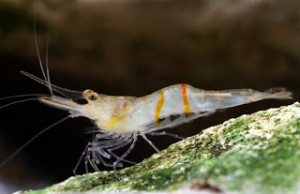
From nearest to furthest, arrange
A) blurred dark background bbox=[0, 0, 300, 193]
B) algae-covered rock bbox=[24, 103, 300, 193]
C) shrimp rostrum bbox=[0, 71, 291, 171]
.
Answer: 1. algae-covered rock bbox=[24, 103, 300, 193]
2. shrimp rostrum bbox=[0, 71, 291, 171]
3. blurred dark background bbox=[0, 0, 300, 193]

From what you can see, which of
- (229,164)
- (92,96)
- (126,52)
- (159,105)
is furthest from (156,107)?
(126,52)

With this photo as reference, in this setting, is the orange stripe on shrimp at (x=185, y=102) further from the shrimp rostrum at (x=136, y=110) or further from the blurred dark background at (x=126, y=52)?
the blurred dark background at (x=126, y=52)

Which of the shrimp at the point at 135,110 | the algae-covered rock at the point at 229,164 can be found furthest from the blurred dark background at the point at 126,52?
the algae-covered rock at the point at 229,164

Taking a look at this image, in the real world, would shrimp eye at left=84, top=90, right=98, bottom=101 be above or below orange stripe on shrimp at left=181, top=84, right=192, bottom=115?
above

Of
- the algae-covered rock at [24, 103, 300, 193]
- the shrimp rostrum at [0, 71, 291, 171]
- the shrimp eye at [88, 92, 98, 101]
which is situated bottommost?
the algae-covered rock at [24, 103, 300, 193]

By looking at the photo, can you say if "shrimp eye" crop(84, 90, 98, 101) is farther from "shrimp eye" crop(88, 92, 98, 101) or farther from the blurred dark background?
the blurred dark background

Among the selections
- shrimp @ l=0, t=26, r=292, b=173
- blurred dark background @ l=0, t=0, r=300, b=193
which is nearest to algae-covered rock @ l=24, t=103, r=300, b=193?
shrimp @ l=0, t=26, r=292, b=173
